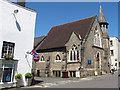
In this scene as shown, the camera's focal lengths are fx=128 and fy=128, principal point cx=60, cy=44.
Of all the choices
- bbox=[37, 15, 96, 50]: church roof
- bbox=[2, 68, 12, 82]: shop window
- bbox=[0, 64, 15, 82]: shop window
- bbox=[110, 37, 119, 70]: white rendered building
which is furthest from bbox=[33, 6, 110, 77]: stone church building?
bbox=[2, 68, 12, 82]: shop window

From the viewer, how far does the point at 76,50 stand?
989 inches

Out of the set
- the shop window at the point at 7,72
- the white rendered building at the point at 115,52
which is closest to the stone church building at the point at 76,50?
the white rendered building at the point at 115,52

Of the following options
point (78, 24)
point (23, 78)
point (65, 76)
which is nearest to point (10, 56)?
point (23, 78)

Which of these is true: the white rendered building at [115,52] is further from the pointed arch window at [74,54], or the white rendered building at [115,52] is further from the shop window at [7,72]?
the shop window at [7,72]

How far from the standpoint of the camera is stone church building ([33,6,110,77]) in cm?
2452

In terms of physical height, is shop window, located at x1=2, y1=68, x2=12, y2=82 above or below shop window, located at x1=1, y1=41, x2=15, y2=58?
below

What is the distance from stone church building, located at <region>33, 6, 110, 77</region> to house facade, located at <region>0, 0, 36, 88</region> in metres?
11.4

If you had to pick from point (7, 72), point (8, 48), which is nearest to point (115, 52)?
point (8, 48)

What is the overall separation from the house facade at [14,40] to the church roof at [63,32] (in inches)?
507

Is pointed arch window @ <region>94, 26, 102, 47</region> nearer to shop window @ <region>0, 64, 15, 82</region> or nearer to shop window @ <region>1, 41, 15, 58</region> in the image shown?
shop window @ <region>1, 41, 15, 58</region>

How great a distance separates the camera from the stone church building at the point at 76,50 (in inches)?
965

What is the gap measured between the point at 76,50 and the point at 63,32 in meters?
8.17

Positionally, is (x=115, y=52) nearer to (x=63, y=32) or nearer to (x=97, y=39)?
(x=97, y=39)

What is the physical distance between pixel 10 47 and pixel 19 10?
4.55 metres
